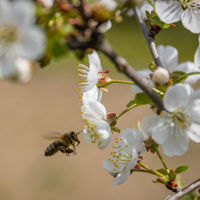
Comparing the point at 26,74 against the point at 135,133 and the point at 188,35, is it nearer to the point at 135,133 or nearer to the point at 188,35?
the point at 135,133

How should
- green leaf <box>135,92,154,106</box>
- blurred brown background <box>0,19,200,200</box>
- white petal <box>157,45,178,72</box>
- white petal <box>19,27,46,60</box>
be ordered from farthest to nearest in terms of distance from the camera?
blurred brown background <box>0,19,200,200</box>
white petal <box>157,45,178,72</box>
green leaf <box>135,92,154,106</box>
white petal <box>19,27,46,60</box>

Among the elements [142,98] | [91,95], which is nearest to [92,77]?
[91,95]

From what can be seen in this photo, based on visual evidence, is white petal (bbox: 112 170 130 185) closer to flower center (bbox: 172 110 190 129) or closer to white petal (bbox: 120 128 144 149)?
white petal (bbox: 120 128 144 149)

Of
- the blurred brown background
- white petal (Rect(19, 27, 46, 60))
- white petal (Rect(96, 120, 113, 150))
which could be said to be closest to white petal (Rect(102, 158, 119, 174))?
white petal (Rect(96, 120, 113, 150))

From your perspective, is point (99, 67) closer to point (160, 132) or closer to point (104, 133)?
point (104, 133)

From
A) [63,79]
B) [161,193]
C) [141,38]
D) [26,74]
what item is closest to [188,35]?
[141,38]

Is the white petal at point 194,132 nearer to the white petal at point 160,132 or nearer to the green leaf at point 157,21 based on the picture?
the white petal at point 160,132

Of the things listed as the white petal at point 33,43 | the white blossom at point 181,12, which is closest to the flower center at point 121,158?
the white blossom at point 181,12

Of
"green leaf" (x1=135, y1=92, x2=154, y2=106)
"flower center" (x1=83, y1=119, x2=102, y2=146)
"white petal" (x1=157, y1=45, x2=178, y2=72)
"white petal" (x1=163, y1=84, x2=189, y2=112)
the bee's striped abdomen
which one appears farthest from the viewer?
the bee's striped abdomen
